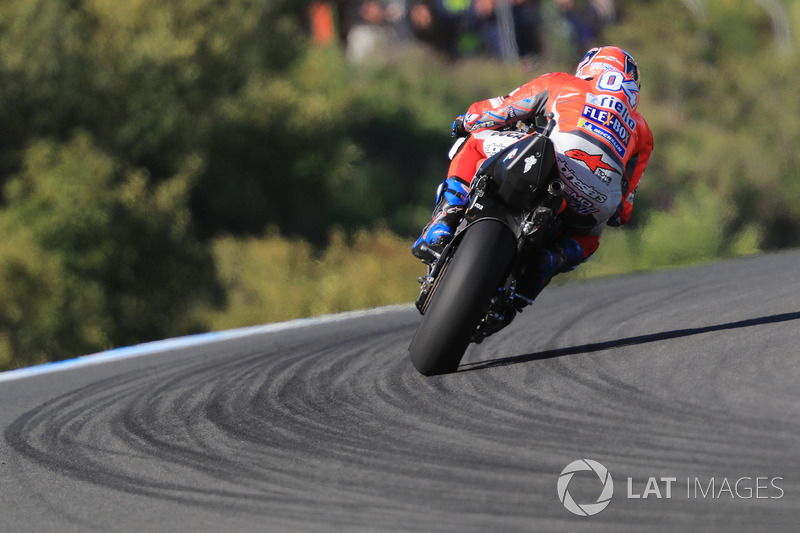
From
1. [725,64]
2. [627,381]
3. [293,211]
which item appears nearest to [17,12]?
[293,211]

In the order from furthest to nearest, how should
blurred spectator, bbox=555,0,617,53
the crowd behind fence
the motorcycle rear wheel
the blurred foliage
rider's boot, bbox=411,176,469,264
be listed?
blurred spectator, bbox=555,0,617,53 < the crowd behind fence < the blurred foliage < rider's boot, bbox=411,176,469,264 < the motorcycle rear wheel

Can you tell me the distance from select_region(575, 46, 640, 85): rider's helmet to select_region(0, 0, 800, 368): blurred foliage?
10924mm

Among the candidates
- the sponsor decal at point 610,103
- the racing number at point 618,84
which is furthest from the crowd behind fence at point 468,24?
the sponsor decal at point 610,103

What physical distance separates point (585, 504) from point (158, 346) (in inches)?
231

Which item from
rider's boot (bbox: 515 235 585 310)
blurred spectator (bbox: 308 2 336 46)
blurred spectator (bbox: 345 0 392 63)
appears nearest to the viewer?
rider's boot (bbox: 515 235 585 310)

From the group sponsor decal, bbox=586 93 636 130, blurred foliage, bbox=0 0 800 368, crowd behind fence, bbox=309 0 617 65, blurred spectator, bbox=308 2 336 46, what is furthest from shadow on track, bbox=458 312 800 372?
blurred spectator, bbox=308 2 336 46

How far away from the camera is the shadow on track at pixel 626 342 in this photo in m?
6.09

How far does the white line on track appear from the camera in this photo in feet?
26.3

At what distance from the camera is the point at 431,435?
14.5ft

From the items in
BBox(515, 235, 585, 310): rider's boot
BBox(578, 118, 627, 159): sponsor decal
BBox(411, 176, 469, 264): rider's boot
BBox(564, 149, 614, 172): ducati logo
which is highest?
BBox(578, 118, 627, 159): sponsor decal

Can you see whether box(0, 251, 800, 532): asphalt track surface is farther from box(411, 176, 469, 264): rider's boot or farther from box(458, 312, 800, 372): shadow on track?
box(411, 176, 469, 264): rider's boot

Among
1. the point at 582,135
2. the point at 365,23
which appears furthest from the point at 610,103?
the point at 365,23

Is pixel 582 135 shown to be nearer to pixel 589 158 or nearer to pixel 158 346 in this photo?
pixel 589 158

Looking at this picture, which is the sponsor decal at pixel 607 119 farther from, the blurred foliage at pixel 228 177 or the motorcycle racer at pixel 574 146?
the blurred foliage at pixel 228 177
